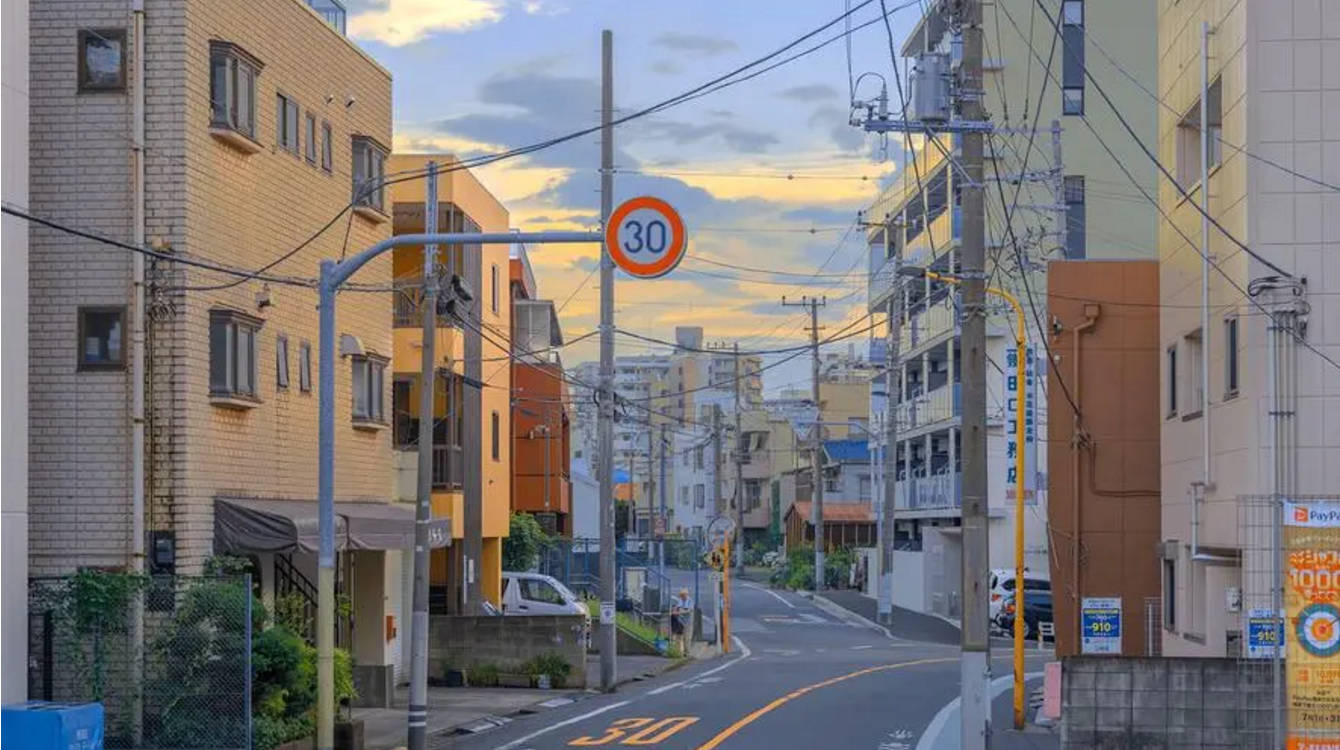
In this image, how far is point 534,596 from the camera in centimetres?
4684

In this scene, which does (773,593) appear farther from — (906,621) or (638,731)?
(638,731)

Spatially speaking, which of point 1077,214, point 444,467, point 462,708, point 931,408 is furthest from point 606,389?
point 931,408

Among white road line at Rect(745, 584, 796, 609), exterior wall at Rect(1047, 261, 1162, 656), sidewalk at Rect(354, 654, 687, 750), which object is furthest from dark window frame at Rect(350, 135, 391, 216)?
white road line at Rect(745, 584, 796, 609)

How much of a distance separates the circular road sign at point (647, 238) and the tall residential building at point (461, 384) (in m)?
20.0

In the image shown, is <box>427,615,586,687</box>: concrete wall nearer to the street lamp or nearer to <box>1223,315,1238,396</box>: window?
the street lamp

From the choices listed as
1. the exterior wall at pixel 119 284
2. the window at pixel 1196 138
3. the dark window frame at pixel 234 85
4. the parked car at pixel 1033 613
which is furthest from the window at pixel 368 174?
the parked car at pixel 1033 613

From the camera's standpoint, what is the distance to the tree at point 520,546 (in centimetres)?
5250

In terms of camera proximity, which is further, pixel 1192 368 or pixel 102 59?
pixel 1192 368

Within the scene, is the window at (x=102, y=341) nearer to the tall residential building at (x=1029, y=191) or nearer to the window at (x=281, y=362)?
the window at (x=281, y=362)

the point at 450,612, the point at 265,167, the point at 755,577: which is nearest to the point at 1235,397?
the point at 265,167

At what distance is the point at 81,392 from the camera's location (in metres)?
22.4

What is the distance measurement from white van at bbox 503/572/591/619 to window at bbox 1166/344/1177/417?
69.8 feet

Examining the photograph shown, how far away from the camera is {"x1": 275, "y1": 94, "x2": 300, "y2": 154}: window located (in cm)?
2656

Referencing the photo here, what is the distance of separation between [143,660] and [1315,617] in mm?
13219
